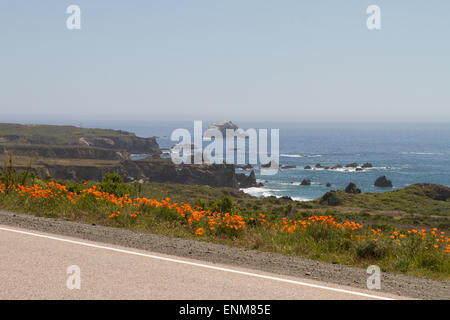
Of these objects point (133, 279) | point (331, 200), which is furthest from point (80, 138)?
point (133, 279)

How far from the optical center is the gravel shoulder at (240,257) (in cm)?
670

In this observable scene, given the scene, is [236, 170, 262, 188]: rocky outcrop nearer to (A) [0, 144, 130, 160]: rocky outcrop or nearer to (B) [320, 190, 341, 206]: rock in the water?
(B) [320, 190, 341, 206]: rock in the water

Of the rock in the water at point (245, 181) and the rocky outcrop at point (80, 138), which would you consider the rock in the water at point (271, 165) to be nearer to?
the rock in the water at point (245, 181)

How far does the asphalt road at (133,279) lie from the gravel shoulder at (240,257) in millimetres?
347

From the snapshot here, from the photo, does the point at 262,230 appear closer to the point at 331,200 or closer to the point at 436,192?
the point at 331,200

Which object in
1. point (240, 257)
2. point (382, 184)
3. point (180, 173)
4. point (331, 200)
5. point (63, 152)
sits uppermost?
point (240, 257)

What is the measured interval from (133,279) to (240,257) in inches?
86.4

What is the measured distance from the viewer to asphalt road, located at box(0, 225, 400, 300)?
19.3 ft

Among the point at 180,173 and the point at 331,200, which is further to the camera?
the point at 180,173

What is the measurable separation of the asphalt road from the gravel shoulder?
347mm

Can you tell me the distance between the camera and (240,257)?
8.11m

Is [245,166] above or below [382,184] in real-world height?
above

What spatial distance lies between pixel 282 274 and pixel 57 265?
10.6 ft

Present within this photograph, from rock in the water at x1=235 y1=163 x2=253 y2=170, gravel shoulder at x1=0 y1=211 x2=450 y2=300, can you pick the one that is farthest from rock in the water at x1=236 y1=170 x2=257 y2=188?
gravel shoulder at x1=0 y1=211 x2=450 y2=300
